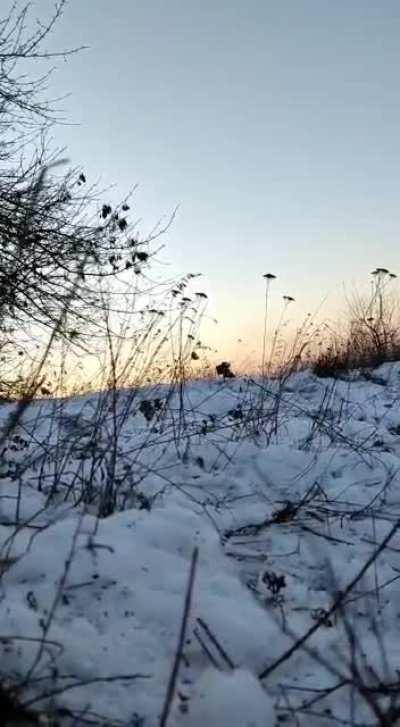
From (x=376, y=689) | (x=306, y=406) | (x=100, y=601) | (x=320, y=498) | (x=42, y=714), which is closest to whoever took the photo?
(x=42, y=714)

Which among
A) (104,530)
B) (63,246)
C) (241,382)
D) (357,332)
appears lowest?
(104,530)

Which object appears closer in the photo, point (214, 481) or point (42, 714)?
point (42, 714)

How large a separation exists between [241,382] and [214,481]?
12.6ft

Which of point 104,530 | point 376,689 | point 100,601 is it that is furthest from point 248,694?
point 104,530

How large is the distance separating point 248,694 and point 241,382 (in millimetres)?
5288

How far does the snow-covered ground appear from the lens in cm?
115

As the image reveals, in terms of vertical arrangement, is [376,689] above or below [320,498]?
below

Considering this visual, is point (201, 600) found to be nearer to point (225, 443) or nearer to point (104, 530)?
point (104, 530)

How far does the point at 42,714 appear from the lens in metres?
1.08

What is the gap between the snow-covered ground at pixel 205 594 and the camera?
1.15m

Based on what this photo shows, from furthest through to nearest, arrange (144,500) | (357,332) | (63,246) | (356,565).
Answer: (357,332) < (63,246) < (144,500) < (356,565)

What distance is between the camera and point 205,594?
59.2 inches

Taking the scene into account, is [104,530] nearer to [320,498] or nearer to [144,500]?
[144,500]

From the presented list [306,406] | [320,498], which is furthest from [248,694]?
[306,406]
